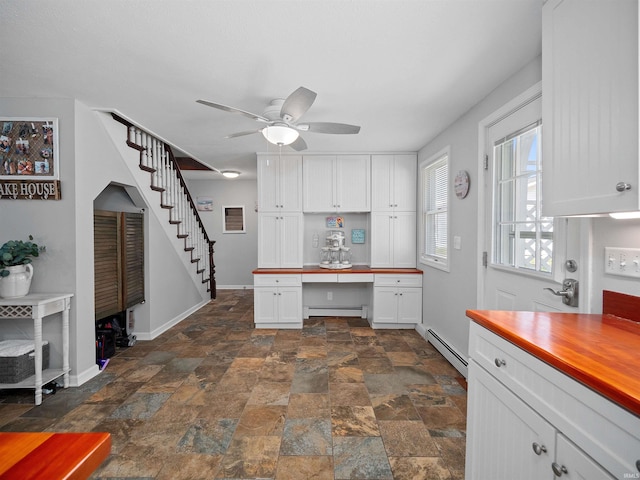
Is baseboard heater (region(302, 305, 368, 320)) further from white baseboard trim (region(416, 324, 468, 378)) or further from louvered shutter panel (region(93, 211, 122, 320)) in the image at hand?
louvered shutter panel (region(93, 211, 122, 320))

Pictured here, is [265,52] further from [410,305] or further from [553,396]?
[410,305]

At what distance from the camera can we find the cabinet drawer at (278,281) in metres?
3.91

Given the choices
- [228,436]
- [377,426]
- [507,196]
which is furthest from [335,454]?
[507,196]

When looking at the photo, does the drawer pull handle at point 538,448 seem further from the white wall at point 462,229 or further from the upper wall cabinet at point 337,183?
the upper wall cabinet at point 337,183

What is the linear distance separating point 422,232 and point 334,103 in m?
2.17

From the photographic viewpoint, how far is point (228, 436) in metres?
1.87

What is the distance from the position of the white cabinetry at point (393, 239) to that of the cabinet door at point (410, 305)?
1.28 feet

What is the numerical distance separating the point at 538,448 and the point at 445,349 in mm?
2163

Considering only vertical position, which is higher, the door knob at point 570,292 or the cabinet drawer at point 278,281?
the door knob at point 570,292

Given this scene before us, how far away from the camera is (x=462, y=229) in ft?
9.15

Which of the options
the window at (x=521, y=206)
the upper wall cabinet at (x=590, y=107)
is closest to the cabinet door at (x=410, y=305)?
the window at (x=521, y=206)

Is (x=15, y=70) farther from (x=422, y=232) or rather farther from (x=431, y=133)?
(x=422, y=232)

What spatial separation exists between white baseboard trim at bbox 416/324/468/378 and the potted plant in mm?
3740

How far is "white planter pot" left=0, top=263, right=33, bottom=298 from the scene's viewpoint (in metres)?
2.23
